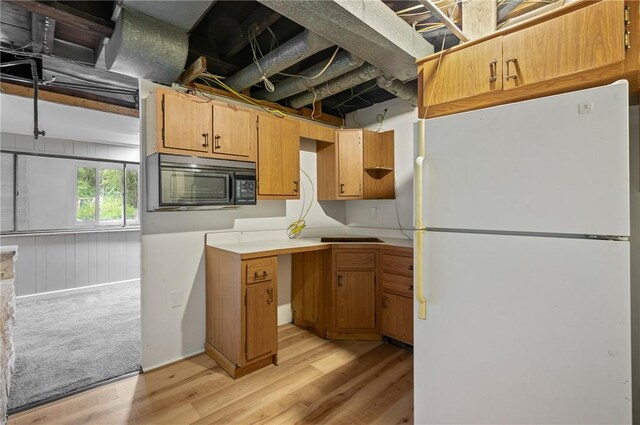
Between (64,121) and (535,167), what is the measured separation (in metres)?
4.67

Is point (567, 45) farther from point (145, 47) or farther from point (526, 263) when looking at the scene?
point (145, 47)

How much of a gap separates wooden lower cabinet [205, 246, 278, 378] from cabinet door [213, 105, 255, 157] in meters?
0.87

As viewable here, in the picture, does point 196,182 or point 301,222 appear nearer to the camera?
point 196,182

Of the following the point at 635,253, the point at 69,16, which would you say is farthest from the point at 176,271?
the point at 635,253

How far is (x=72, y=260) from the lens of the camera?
174 inches

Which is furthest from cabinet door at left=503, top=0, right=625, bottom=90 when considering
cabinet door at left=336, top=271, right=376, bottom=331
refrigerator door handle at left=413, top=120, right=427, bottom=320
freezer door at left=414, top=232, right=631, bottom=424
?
cabinet door at left=336, top=271, right=376, bottom=331

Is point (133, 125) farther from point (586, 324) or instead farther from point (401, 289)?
point (586, 324)

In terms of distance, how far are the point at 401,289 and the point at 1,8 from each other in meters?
3.49

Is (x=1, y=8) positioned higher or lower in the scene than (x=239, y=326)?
higher

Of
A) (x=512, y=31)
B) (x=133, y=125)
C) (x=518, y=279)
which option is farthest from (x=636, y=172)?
(x=133, y=125)

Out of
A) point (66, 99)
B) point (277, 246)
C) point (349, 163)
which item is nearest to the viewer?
point (277, 246)

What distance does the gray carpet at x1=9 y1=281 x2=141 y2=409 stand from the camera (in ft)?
7.13

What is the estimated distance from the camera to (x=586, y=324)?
1109 millimetres

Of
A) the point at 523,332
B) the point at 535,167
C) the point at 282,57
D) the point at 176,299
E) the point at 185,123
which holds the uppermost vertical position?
the point at 282,57
